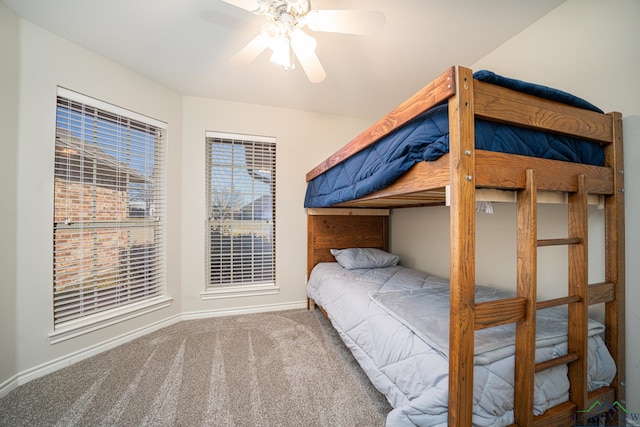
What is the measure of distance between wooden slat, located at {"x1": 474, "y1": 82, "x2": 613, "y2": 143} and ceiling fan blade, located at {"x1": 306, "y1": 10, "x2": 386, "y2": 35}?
0.62 m

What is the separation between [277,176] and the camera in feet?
8.79

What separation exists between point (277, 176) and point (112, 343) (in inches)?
82.1

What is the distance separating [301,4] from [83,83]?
1.84m

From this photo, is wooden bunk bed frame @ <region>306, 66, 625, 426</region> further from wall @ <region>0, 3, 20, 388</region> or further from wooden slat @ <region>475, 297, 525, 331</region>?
wall @ <region>0, 3, 20, 388</region>

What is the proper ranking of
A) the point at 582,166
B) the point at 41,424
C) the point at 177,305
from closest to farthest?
the point at 582,166
the point at 41,424
the point at 177,305

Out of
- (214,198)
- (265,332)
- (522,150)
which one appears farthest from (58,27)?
(522,150)

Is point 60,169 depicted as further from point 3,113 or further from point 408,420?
point 408,420

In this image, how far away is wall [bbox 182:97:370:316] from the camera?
96.1 inches

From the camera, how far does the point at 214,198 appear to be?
254cm

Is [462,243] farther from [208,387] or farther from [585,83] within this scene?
[208,387]

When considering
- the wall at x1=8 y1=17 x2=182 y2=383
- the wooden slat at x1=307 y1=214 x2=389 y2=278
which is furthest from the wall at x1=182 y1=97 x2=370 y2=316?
the wall at x1=8 y1=17 x2=182 y2=383

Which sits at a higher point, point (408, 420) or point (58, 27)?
point (58, 27)

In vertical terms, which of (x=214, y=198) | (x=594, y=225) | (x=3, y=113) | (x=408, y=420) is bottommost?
(x=408, y=420)

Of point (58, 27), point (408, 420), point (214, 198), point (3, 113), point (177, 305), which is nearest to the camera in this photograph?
point (408, 420)
